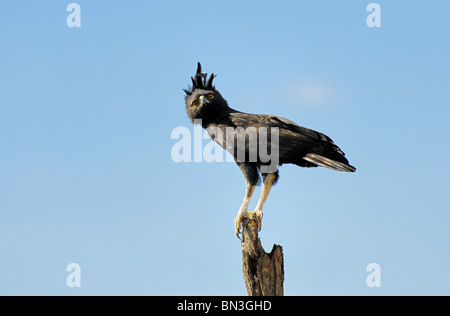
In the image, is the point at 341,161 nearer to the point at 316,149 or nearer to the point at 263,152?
the point at 316,149

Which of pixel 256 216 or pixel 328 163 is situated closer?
pixel 328 163

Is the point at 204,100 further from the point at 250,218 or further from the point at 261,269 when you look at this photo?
the point at 261,269

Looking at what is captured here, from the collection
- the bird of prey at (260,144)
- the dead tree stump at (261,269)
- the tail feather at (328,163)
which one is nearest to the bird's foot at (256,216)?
the bird of prey at (260,144)

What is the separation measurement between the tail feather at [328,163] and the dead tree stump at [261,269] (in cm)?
176

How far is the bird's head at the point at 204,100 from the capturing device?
11586mm

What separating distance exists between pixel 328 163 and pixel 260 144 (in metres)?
1.33

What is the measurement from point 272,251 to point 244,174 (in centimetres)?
185

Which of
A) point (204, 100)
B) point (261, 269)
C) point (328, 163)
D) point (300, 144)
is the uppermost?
point (204, 100)

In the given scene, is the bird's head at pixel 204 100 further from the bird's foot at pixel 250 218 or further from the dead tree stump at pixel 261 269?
the dead tree stump at pixel 261 269

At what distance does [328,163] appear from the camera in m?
10.5

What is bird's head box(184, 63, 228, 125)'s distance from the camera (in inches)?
456

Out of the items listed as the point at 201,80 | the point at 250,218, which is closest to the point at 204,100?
the point at 201,80
